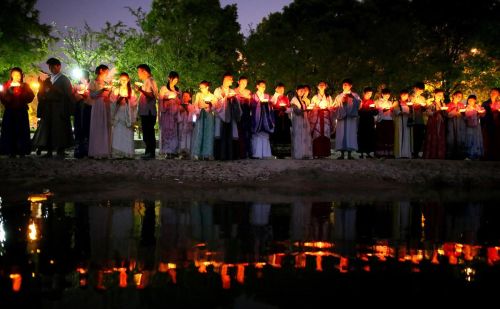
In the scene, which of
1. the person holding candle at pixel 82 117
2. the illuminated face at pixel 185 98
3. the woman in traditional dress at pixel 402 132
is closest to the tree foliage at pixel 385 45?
the woman in traditional dress at pixel 402 132

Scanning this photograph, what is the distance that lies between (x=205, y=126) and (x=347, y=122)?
4.29 m

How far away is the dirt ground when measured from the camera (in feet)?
26.8

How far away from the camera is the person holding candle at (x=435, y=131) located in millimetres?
15336

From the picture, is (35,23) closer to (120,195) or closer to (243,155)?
(243,155)

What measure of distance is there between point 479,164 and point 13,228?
1166 cm

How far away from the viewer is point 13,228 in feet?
16.8

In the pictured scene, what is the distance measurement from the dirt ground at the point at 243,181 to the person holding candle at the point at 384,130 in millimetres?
2814

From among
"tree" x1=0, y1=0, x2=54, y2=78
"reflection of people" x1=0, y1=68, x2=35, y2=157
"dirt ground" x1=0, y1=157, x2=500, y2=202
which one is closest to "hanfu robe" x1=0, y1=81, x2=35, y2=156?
"reflection of people" x1=0, y1=68, x2=35, y2=157

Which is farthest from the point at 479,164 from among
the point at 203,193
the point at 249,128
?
the point at 203,193

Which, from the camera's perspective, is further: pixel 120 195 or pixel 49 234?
pixel 120 195

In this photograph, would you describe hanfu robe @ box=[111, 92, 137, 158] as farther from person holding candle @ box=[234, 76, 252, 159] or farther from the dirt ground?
person holding candle @ box=[234, 76, 252, 159]

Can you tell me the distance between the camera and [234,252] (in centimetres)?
430

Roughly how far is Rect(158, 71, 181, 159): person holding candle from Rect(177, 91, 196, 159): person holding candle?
0.23m

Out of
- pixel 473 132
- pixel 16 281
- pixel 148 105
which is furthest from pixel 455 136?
pixel 16 281
